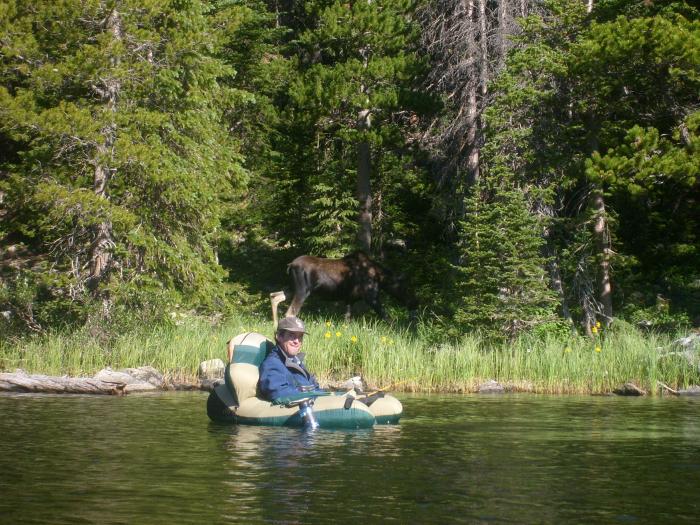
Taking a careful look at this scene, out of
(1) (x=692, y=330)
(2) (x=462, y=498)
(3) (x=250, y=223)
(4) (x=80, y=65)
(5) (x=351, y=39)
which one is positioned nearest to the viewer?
(2) (x=462, y=498)

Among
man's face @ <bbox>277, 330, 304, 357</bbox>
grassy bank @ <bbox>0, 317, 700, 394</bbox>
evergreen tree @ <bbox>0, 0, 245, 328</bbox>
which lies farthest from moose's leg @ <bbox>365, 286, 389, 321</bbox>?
man's face @ <bbox>277, 330, 304, 357</bbox>

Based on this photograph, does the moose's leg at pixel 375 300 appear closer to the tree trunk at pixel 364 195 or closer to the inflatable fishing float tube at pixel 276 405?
the tree trunk at pixel 364 195

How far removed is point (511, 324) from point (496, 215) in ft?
6.88

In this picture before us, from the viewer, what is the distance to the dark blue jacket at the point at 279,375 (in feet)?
40.1

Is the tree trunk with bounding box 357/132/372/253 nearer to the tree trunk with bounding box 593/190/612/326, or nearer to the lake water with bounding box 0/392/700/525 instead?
the tree trunk with bounding box 593/190/612/326

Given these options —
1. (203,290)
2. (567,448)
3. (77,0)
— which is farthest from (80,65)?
(567,448)

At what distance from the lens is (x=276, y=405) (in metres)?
12.3

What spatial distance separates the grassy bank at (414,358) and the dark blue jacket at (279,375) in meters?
5.21

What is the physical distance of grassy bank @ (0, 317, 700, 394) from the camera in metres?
17.6

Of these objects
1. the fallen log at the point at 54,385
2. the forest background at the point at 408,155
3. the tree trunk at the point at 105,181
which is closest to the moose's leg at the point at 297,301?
the forest background at the point at 408,155

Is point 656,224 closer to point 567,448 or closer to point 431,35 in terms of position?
point 431,35

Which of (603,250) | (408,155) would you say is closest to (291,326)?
(603,250)

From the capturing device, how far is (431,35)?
90.3 feet

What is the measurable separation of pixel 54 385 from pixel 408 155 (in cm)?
1394
